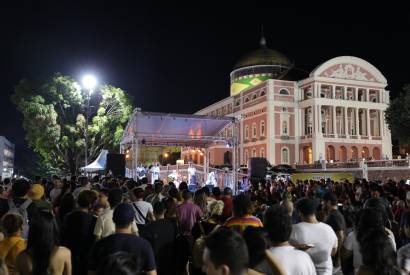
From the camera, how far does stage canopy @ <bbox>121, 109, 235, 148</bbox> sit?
21.2 metres

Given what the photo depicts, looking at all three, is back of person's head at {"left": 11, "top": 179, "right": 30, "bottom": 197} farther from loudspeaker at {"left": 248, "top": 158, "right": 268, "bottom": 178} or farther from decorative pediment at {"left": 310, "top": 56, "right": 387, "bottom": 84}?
decorative pediment at {"left": 310, "top": 56, "right": 387, "bottom": 84}

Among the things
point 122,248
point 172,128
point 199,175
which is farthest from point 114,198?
point 199,175

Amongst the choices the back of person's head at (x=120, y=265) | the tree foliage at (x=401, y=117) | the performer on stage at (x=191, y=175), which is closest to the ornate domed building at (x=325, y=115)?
the tree foliage at (x=401, y=117)

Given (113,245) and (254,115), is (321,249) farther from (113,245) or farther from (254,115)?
(254,115)

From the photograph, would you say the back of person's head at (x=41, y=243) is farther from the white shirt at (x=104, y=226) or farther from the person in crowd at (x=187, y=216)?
the person in crowd at (x=187, y=216)

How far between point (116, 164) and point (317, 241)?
1652cm

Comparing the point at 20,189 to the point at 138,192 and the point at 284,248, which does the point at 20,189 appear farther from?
the point at 284,248

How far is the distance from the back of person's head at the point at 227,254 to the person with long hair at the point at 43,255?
1.63 metres

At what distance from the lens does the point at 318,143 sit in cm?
4700

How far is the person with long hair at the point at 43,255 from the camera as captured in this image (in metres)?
3.46

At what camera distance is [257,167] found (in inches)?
786

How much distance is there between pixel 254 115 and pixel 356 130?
1173cm

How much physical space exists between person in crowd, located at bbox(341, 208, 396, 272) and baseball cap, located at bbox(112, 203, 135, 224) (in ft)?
7.17

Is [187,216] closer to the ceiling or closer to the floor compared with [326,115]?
closer to the floor
